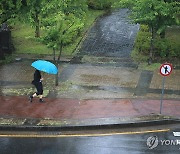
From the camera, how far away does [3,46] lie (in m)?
22.9

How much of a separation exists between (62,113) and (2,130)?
235 centimetres

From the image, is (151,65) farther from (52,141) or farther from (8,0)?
(52,141)

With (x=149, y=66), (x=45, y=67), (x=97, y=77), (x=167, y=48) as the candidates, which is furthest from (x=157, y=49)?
(x=45, y=67)

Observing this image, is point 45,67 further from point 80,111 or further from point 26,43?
point 26,43

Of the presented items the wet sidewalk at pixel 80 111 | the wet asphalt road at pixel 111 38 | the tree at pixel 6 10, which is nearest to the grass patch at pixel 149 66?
the wet asphalt road at pixel 111 38

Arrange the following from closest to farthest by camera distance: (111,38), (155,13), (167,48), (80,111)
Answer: (80,111), (155,13), (167,48), (111,38)

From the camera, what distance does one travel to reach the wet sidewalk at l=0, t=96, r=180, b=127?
1507 cm

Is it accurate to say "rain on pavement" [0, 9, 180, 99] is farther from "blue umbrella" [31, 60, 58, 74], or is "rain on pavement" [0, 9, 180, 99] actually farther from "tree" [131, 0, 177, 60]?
"tree" [131, 0, 177, 60]

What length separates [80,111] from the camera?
16.0 metres

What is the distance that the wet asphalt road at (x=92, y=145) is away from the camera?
511 inches

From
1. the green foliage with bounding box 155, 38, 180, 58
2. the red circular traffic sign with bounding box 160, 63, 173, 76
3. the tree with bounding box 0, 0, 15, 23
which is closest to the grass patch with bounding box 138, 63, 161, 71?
the green foliage with bounding box 155, 38, 180, 58

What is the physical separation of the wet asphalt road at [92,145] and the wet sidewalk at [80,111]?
0.97 meters

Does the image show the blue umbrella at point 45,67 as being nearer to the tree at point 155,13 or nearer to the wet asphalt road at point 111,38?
the tree at point 155,13

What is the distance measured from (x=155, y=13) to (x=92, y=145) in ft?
26.6
